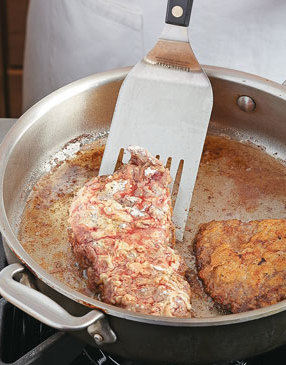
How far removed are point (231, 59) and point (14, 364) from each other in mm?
1181

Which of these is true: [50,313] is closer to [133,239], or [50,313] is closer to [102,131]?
[133,239]

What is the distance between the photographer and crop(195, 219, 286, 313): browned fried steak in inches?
45.4

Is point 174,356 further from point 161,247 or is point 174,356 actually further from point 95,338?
point 161,247

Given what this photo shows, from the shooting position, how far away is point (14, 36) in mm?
3016

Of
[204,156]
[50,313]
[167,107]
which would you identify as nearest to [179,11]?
[167,107]


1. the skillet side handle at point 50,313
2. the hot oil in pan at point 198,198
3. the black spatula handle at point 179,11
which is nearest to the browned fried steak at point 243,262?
the hot oil in pan at point 198,198

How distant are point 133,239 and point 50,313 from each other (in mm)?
314

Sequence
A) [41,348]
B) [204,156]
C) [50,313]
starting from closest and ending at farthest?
1. [50,313]
2. [41,348]
3. [204,156]

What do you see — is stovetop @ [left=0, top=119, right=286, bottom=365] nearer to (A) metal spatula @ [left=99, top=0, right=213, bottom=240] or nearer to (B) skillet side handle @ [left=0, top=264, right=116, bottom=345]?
(B) skillet side handle @ [left=0, top=264, right=116, bottom=345]

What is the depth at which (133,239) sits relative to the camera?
1.17 meters

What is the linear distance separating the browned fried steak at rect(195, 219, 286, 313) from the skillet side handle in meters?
0.33

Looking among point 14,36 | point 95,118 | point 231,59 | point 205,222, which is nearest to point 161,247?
point 205,222

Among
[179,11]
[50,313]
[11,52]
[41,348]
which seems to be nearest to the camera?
[50,313]

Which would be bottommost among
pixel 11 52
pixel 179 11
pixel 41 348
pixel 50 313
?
pixel 11 52
